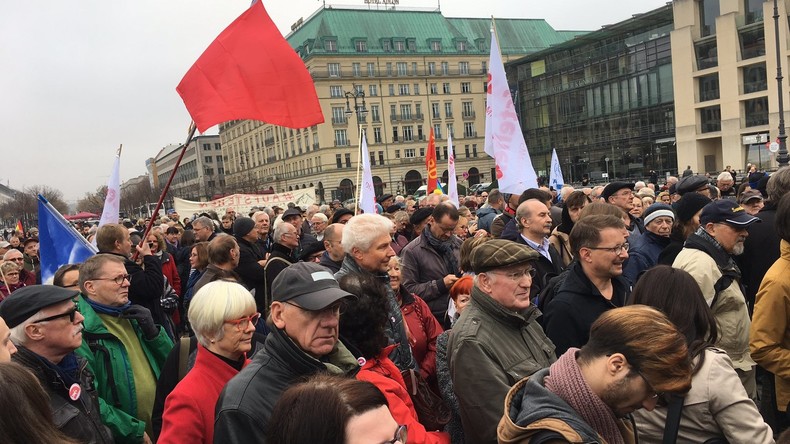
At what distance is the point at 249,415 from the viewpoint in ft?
7.47

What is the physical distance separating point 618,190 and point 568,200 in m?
1.16

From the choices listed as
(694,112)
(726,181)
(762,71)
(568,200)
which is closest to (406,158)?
(694,112)

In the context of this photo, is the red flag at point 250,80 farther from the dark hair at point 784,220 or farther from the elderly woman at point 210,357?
the dark hair at point 784,220

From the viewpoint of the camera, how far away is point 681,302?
268 cm

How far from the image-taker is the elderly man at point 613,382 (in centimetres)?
193

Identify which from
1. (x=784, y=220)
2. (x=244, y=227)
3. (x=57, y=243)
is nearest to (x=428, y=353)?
(x=784, y=220)

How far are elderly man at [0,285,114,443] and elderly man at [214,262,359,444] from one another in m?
1.01

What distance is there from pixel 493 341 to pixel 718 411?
1018 millimetres

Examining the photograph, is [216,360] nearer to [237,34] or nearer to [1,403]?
[1,403]

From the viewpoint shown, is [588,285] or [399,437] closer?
[399,437]

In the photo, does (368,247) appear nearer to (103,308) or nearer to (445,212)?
(103,308)

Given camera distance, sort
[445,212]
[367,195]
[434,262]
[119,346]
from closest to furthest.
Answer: [119,346] < [434,262] < [445,212] < [367,195]

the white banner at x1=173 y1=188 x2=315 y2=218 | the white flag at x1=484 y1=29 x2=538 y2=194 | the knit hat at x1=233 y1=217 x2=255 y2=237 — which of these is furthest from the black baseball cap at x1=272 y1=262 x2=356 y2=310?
the white banner at x1=173 y1=188 x2=315 y2=218

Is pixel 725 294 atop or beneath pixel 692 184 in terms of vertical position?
beneath
